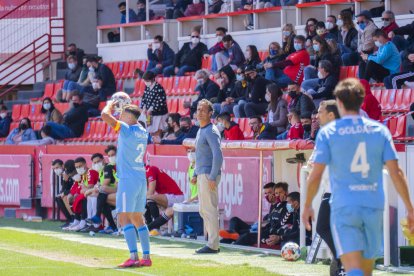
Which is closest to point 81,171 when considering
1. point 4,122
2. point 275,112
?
point 275,112

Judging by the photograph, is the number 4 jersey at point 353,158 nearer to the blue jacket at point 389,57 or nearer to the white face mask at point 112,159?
the blue jacket at point 389,57

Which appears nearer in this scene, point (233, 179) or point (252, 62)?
point (233, 179)

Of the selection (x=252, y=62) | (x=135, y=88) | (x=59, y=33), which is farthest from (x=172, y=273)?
(x=59, y=33)

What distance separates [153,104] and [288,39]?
3415mm

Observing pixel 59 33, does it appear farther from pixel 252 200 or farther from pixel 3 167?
pixel 252 200

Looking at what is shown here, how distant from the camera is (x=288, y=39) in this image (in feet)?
76.6

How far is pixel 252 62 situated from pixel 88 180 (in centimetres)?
453

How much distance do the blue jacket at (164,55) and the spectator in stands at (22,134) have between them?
327 centimetres

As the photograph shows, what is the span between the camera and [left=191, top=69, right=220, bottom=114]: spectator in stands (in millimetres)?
24269

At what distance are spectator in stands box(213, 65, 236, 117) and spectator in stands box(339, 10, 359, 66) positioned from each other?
245 centimetres

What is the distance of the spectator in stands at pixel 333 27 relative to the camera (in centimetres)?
2241

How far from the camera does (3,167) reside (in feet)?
85.8

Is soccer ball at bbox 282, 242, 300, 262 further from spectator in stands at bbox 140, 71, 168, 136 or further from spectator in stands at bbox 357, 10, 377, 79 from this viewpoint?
spectator in stands at bbox 140, 71, 168, 136

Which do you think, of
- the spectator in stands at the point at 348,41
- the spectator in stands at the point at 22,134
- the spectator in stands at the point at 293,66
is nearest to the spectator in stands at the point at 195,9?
the spectator in stands at the point at 22,134
